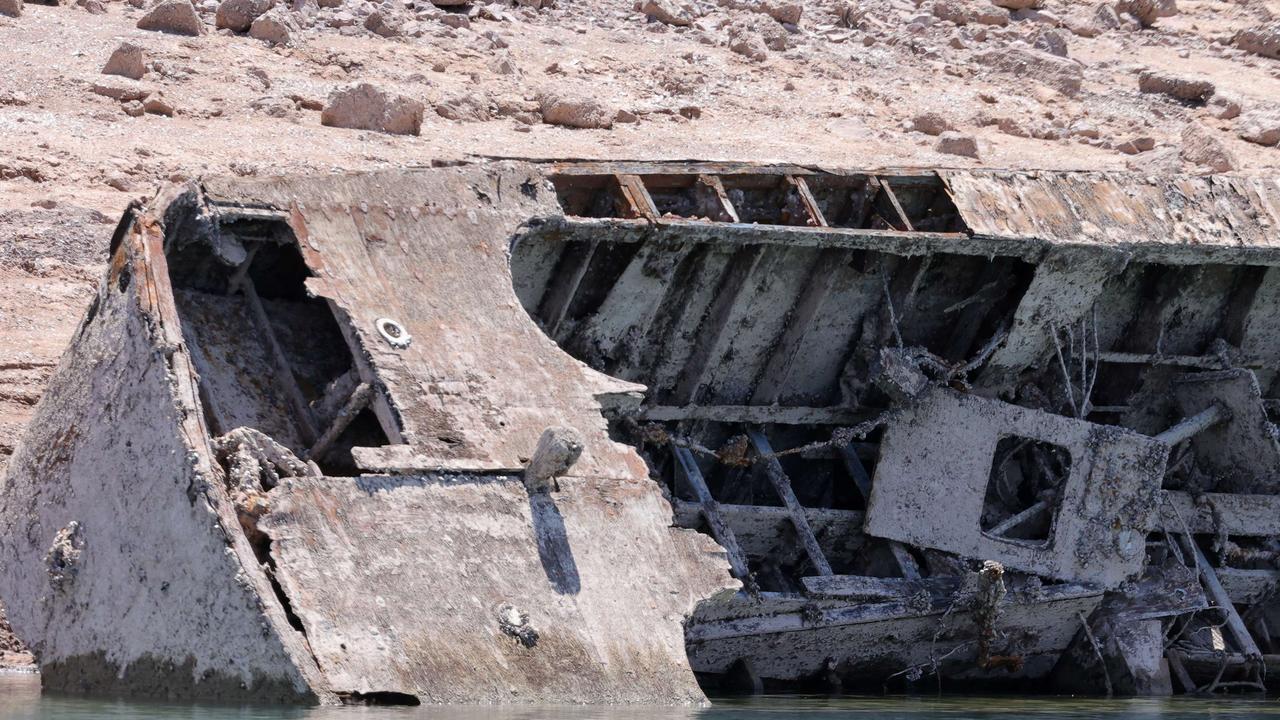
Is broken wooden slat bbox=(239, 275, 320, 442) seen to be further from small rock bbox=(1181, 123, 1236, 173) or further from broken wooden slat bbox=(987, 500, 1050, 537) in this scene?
small rock bbox=(1181, 123, 1236, 173)

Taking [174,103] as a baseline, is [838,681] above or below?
above

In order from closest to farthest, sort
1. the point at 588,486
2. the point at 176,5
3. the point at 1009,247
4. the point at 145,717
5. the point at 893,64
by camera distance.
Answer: the point at 145,717 < the point at 588,486 < the point at 1009,247 < the point at 176,5 < the point at 893,64

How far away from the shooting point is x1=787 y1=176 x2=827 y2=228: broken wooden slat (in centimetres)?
1078

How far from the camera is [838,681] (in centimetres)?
1034

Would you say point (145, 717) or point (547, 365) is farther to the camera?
point (547, 365)

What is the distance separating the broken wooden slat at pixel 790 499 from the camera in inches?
404

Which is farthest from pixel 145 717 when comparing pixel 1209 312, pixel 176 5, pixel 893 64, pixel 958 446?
pixel 893 64

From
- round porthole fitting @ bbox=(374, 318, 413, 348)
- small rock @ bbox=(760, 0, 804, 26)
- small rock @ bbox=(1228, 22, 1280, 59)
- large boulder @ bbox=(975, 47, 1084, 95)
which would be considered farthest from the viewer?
small rock @ bbox=(1228, 22, 1280, 59)

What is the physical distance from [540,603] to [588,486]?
66cm

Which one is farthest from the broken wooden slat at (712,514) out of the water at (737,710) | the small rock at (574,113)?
the small rock at (574,113)

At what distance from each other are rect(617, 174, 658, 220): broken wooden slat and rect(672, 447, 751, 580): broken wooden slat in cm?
115

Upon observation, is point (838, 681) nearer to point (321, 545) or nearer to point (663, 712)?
point (663, 712)

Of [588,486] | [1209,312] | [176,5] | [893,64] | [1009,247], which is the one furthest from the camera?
[893,64]

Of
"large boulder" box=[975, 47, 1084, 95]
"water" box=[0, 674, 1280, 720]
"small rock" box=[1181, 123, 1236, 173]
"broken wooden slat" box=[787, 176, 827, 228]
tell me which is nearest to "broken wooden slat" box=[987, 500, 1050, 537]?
"water" box=[0, 674, 1280, 720]
